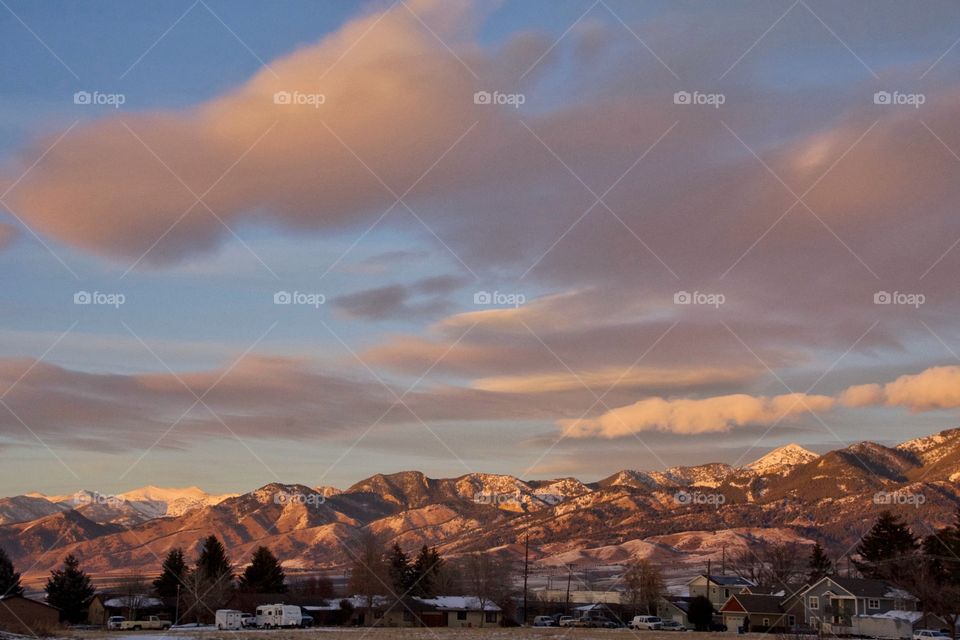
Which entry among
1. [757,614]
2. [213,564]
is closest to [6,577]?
[213,564]

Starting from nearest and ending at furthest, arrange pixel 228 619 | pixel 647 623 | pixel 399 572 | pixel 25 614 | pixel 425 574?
pixel 25 614 < pixel 228 619 < pixel 647 623 < pixel 425 574 < pixel 399 572

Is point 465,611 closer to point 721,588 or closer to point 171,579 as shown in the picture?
point 171,579

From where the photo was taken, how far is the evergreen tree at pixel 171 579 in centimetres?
13262

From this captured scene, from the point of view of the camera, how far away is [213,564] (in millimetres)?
139000

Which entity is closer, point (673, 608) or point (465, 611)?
point (465, 611)

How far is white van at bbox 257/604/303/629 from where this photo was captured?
116000mm

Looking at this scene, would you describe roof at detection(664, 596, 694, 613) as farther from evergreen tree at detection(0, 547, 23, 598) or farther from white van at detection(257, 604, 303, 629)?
evergreen tree at detection(0, 547, 23, 598)

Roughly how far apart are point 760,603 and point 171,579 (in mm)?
73256

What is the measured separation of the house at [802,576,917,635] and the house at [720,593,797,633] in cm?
389

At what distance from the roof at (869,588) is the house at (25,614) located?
82000mm

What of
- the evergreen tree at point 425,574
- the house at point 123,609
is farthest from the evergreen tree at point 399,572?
the house at point 123,609

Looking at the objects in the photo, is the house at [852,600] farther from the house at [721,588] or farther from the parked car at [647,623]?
the house at [721,588]

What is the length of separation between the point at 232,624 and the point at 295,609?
536 inches

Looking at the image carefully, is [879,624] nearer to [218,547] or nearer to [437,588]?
[437,588]
